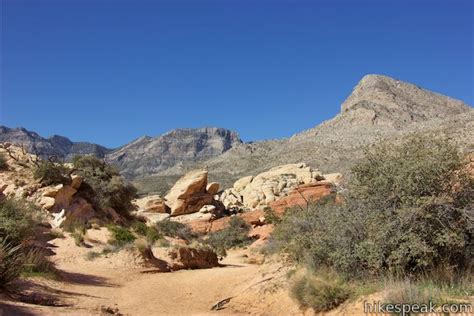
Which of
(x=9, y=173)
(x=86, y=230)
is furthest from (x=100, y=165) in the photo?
(x=86, y=230)

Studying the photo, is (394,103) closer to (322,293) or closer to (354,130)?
(354,130)

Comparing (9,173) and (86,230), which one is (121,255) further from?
(9,173)

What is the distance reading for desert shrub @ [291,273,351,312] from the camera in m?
8.58

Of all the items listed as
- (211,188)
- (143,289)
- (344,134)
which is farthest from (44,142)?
(143,289)

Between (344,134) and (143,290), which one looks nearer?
(143,290)

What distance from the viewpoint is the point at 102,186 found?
28.2 m

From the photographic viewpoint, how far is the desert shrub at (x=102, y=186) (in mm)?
26438

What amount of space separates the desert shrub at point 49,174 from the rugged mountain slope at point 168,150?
11885 centimetres

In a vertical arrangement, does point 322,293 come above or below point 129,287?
above

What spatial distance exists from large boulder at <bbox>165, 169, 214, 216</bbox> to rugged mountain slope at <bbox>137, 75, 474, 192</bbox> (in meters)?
18.0

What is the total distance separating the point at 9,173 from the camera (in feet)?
80.2

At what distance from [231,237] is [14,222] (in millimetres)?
23597

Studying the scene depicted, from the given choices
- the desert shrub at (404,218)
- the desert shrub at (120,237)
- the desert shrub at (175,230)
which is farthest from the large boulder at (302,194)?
the desert shrub at (404,218)

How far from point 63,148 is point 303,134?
354ft
